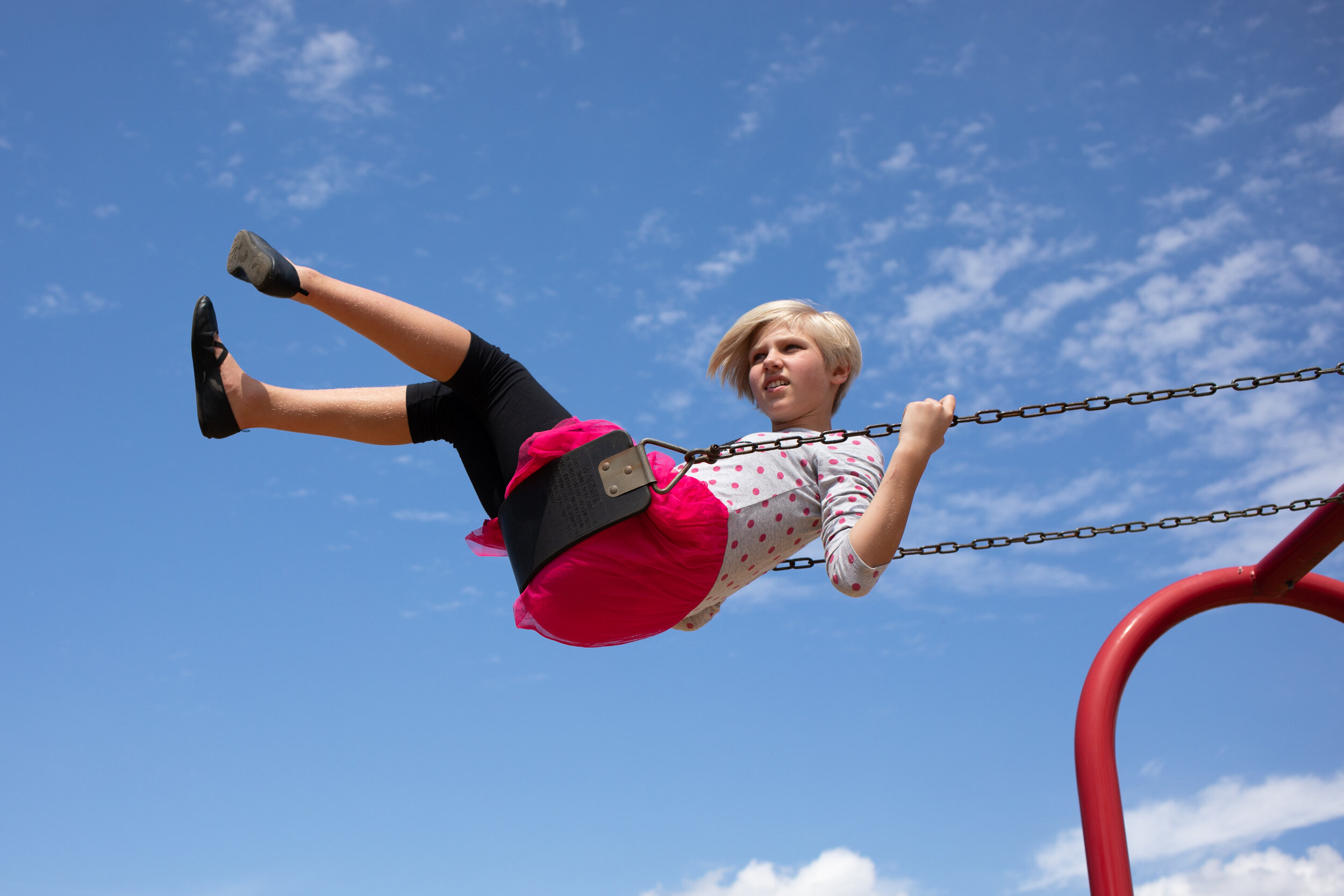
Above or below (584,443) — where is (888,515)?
below

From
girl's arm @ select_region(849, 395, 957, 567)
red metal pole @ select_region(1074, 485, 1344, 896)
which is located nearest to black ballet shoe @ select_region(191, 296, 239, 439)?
girl's arm @ select_region(849, 395, 957, 567)

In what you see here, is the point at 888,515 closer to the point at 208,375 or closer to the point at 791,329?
the point at 791,329

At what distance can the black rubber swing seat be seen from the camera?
260 centimetres

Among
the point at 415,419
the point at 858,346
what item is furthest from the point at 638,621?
the point at 858,346

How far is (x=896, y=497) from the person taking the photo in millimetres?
2572

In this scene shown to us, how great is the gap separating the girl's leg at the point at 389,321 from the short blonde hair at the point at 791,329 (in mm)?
930

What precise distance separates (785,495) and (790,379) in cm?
43

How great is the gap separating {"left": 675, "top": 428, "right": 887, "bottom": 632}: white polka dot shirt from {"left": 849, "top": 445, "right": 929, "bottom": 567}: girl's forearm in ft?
0.51

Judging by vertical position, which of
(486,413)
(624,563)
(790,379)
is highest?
(790,379)

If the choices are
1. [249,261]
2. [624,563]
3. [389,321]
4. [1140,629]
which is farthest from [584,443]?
[1140,629]

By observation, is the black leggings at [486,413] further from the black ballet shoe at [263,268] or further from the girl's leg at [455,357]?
the black ballet shoe at [263,268]

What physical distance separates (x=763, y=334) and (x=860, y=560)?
0.94 meters

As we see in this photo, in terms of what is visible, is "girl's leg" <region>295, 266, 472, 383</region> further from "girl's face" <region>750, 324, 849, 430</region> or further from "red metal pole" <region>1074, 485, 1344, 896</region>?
"red metal pole" <region>1074, 485, 1344, 896</region>

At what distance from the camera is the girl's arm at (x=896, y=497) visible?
101 inches
